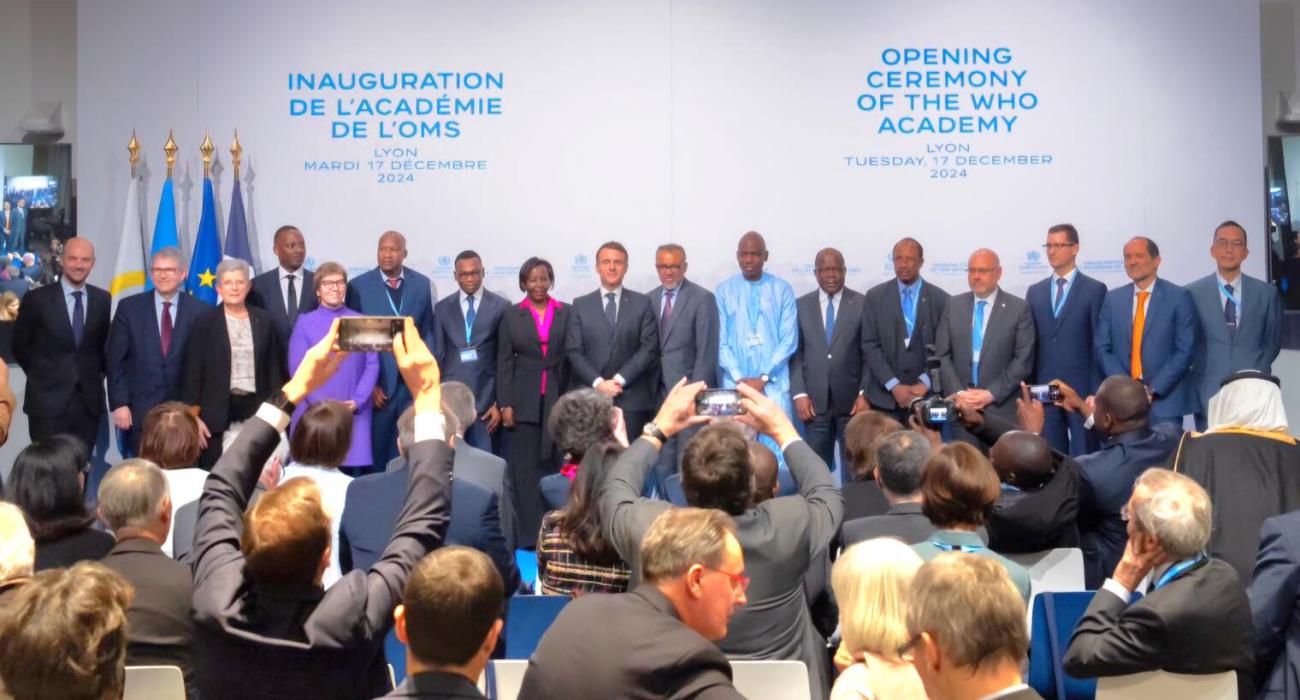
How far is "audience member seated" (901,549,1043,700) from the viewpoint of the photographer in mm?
2311

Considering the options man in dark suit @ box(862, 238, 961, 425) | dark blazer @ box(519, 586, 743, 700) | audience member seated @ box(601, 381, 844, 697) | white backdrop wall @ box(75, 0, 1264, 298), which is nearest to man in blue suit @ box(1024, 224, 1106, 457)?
man in dark suit @ box(862, 238, 961, 425)

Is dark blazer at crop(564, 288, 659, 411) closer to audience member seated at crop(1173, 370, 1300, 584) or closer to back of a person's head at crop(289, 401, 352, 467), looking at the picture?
back of a person's head at crop(289, 401, 352, 467)

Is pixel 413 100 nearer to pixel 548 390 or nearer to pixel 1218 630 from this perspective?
pixel 548 390

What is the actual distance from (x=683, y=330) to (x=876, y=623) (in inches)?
243

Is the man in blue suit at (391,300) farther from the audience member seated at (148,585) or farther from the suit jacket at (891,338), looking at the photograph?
the audience member seated at (148,585)

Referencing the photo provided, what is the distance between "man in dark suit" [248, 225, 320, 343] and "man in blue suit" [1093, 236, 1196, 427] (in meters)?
5.13

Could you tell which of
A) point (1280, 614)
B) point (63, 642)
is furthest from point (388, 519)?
point (1280, 614)

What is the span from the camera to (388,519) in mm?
4391

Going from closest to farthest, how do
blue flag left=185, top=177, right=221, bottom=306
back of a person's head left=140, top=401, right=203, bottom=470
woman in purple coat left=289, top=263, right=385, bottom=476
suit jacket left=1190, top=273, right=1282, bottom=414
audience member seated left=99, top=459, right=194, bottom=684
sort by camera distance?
1. audience member seated left=99, top=459, right=194, bottom=684
2. back of a person's head left=140, top=401, right=203, bottom=470
3. woman in purple coat left=289, top=263, right=385, bottom=476
4. suit jacket left=1190, top=273, right=1282, bottom=414
5. blue flag left=185, top=177, right=221, bottom=306

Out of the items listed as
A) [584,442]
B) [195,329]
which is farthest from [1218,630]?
[195,329]

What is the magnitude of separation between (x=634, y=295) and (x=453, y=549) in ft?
21.4

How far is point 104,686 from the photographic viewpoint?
2.28 meters

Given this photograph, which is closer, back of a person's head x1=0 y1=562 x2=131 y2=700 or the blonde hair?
back of a person's head x1=0 y1=562 x2=131 y2=700

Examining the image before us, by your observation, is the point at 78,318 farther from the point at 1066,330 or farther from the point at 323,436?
the point at 1066,330
